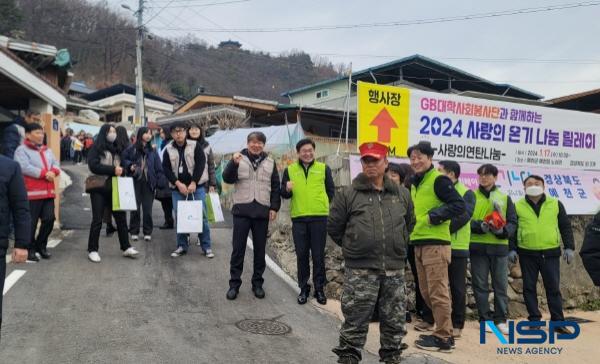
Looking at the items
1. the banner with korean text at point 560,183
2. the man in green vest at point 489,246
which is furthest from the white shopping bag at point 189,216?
the banner with korean text at point 560,183

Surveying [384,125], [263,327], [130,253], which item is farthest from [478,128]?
[130,253]

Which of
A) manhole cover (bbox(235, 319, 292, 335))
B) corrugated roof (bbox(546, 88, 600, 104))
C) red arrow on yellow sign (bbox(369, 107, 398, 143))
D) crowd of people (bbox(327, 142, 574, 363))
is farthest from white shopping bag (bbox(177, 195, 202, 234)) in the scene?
corrugated roof (bbox(546, 88, 600, 104))

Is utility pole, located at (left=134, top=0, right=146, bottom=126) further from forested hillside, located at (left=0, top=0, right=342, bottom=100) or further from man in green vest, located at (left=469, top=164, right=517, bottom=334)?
man in green vest, located at (left=469, top=164, right=517, bottom=334)

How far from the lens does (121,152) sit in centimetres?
631

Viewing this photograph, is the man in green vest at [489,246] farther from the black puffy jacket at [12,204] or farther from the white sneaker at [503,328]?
the black puffy jacket at [12,204]

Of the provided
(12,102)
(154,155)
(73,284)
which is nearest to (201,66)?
(12,102)

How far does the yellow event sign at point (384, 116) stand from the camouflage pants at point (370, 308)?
3.13 metres

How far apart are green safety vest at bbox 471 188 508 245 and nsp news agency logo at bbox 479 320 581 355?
0.94 m

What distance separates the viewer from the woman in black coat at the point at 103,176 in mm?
5977

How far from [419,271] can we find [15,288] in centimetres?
431

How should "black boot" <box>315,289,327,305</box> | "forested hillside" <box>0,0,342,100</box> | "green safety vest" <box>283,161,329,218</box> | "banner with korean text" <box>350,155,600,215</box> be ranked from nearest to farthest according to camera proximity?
"green safety vest" <box>283,161,329,218</box> < "black boot" <box>315,289,327,305</box> < "banner with korean text" <box>350,155,600,215</box> < "forested hillside" <box>0,0,342,100</box>

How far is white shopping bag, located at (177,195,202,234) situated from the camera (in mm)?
6129

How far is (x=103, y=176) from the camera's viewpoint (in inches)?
237

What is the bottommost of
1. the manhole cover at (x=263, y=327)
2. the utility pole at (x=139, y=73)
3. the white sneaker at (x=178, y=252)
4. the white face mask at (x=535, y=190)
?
the manhole cover at (x=263, y=327)
